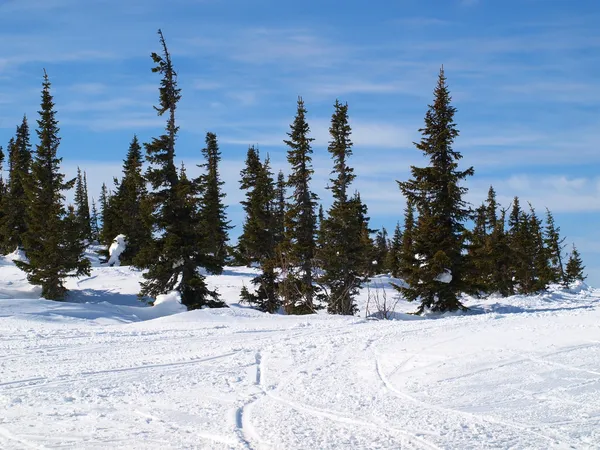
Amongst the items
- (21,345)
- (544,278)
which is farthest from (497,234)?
(21,345)

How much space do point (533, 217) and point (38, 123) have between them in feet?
147

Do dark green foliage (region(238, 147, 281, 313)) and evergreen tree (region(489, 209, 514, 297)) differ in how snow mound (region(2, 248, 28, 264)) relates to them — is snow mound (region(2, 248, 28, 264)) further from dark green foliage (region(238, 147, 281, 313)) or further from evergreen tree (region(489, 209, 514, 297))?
evergreen tree (region(489, 209, 514, 297))

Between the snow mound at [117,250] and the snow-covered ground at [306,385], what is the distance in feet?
100

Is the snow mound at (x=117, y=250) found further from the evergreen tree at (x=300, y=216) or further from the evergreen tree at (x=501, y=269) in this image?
the evergreen tree at (x=501, y=269)

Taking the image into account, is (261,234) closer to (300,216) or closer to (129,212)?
(300,216)

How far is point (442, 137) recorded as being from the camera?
79.4 feet

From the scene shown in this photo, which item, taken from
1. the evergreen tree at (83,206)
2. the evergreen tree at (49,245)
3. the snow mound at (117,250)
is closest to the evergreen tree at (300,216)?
the evergreen tree at (49,245)

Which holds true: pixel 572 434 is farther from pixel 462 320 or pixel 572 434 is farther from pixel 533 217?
pixel 533 217

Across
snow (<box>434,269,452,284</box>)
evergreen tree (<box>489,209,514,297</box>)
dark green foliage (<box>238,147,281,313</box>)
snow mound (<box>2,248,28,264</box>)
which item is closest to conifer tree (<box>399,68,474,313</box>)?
snow (<box>434,269,452,284</box>)

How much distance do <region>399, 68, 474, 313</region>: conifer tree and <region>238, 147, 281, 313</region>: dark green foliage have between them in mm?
8086

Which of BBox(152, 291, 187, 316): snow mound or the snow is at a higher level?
the snow

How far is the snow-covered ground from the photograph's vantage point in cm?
518

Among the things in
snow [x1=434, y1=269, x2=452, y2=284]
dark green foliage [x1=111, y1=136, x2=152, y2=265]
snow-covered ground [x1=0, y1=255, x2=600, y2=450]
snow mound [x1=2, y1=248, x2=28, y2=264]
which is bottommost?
snow-covered ground [x1=0, y1=255, x2=600, y2=450]

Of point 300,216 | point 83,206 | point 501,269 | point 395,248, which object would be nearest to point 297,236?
point 300,216
